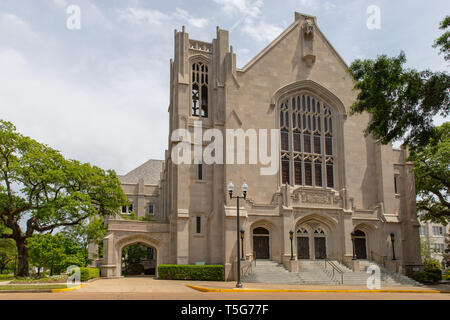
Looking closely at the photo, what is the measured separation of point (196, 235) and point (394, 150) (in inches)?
796

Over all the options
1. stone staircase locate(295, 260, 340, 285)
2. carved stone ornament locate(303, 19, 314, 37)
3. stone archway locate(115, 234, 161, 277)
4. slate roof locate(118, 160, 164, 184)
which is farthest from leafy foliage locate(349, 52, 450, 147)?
slate roof locate(118, 160, 164, 184)

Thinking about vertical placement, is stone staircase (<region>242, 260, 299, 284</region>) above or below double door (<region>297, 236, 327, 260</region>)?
below

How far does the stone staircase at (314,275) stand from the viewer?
29734mm

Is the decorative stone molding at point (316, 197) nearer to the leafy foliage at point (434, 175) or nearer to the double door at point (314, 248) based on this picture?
the double door at point (314, 248)

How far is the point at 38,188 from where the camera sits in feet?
108

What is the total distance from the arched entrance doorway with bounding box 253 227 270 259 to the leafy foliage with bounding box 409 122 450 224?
1436 cm

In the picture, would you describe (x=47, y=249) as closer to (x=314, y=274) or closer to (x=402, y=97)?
(x=314, y=274)

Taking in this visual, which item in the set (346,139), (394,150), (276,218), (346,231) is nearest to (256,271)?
(276,218)

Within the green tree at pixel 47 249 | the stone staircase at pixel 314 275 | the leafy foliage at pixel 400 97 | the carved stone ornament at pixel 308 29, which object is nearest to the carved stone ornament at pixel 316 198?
the stone staircase at pixel 314 275

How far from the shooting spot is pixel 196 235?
34281 millimetres

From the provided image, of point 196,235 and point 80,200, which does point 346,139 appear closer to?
point 196,235

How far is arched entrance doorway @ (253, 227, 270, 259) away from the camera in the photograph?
34094 millimetres

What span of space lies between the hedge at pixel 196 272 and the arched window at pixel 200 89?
13.0 meters

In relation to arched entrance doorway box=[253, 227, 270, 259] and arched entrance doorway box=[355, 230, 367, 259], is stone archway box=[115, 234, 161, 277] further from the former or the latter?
arched entrance doorway box=[355, 230, 367, 259]
